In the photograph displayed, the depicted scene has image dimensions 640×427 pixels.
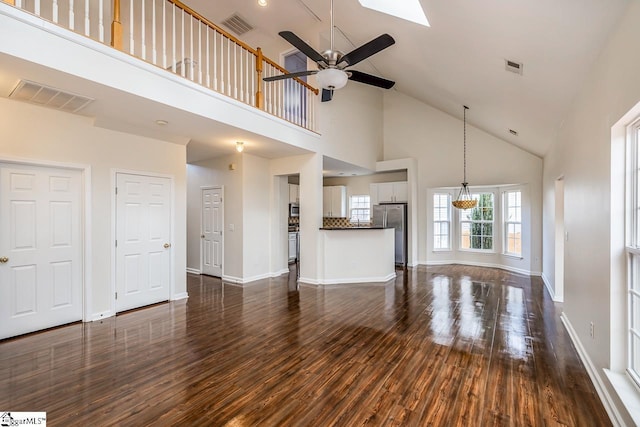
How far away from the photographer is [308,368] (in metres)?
2.63

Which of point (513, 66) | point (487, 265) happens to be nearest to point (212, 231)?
point (513, 66)

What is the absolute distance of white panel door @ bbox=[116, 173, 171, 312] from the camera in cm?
420

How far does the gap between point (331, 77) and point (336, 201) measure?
638 cm

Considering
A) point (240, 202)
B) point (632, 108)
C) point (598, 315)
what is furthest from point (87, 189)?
point (598, 315)

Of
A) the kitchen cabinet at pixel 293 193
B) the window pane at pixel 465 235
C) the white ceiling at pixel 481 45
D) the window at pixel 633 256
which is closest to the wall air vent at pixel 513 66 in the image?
the white ceiling at pixel 481 45

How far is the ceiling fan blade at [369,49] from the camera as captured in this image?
9.44 ft

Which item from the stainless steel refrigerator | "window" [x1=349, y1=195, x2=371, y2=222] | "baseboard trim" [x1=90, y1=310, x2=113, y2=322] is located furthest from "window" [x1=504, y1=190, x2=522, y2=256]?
"baseboard trim" [x1=90, y1=310, x2=113, y2=322]

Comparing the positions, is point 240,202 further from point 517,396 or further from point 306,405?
point 517,396

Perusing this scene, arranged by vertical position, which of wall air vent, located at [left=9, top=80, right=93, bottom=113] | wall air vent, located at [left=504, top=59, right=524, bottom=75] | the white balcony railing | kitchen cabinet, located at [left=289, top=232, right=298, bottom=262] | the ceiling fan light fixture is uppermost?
the white balcony railing

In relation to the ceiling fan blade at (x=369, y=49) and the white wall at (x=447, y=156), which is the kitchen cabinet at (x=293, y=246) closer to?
the white wall at (x=447, y=156)

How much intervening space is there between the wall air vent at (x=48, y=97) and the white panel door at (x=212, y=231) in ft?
10.0

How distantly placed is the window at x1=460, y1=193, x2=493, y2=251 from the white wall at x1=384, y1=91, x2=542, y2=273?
31 cm

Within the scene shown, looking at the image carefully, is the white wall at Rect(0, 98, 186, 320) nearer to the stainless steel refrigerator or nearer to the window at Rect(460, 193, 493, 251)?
the stainless steel refrigerator

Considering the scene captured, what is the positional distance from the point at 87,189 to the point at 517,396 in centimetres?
507
